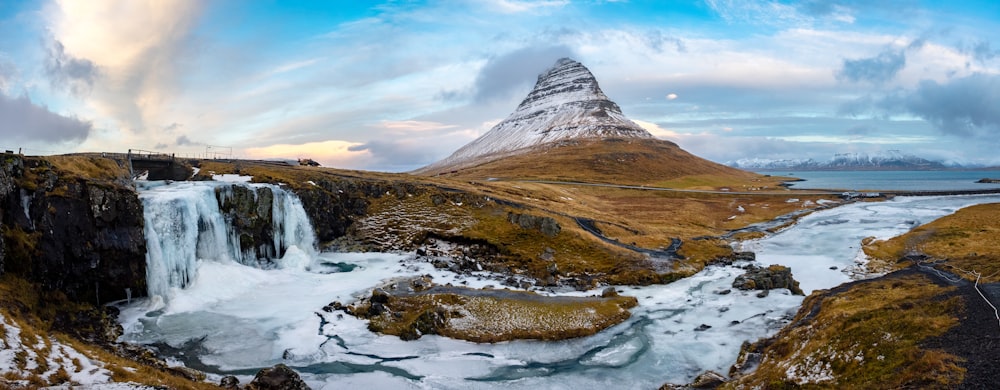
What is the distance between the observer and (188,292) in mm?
47688

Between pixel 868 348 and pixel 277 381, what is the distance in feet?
108

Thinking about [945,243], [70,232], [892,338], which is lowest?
[945,243]

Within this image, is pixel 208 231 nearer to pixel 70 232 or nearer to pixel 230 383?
pixel 70 232

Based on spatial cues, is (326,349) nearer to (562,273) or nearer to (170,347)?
(170,347)

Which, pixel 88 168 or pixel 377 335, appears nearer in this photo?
pixel 377 335

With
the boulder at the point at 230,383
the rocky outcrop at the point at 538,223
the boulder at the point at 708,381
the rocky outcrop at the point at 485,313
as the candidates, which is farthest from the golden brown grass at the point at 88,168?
the boulder at the point at 708,381

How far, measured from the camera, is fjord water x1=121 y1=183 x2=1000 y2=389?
34.3 metres

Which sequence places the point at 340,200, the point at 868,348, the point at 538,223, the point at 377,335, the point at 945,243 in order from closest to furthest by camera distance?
1. the point at 868,348
2. the point at 377,335
3. the point at 945,243
4. the point at 538,223
5. the point at 340,200

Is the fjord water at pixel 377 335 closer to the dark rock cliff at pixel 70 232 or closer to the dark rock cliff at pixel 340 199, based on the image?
the dark rock cliff at pixel 70 232

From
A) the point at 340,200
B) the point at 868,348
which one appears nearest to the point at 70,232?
the point at 340,200

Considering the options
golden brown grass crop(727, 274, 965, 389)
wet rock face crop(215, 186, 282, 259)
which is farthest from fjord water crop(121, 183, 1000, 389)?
golden brown grass crop(727, 274, 965, 389)

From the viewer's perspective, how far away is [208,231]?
55969 mm

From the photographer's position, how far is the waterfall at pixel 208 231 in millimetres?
47875

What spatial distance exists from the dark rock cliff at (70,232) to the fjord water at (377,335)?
231cm
